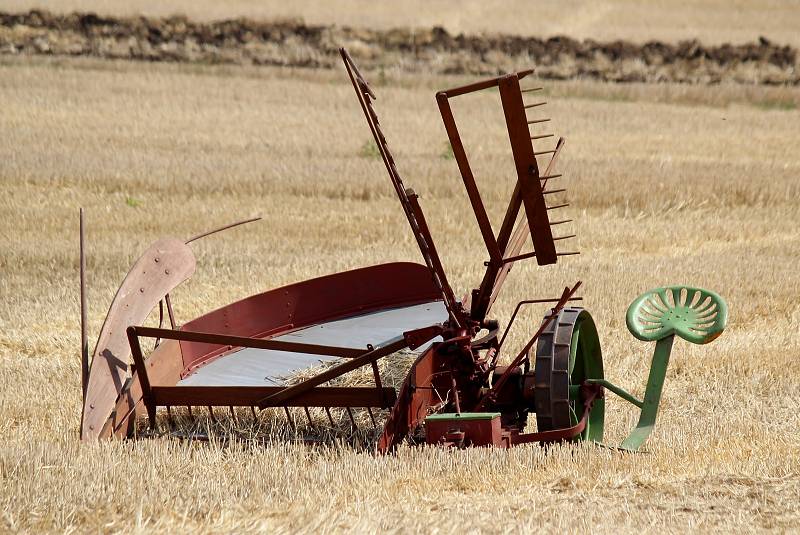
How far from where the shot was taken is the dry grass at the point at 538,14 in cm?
2955

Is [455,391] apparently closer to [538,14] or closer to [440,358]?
[440,358]

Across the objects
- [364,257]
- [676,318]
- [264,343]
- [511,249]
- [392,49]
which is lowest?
[364,257]

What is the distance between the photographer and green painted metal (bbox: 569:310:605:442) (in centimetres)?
553

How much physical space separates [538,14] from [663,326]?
2854 cm

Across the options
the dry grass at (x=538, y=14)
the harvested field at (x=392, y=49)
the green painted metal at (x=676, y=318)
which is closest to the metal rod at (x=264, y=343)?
the green painted metal at (x=676, y=318)

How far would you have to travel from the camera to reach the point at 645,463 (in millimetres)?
4965

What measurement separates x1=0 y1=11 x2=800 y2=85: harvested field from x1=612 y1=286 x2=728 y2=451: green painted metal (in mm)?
20790

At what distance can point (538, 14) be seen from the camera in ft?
109

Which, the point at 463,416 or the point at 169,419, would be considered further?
the point at 169,419

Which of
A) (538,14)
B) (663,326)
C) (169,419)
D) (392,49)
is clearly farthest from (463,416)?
(538,14)

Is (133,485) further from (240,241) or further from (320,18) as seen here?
(320,18)

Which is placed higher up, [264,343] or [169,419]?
[264,343]

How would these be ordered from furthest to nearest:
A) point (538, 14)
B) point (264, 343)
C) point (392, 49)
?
point (538, 14)
point (392, 49)
point (264, 343)

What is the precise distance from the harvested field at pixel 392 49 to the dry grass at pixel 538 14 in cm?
72
